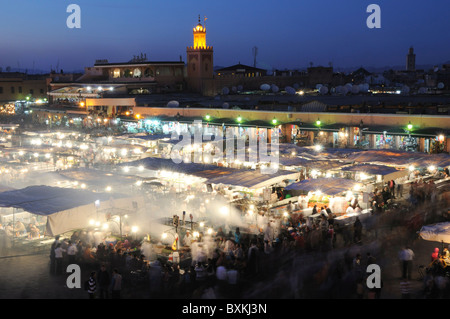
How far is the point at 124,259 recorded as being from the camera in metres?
12.4

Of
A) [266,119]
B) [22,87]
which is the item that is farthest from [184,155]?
[22,87]

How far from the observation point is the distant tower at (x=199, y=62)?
143ft

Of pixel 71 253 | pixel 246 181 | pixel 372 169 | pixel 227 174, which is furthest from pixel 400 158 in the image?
pixel 71 253

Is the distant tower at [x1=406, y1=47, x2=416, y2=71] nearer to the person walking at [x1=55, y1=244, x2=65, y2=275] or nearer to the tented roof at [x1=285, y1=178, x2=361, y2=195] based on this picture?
the tented roof at [x1=285, y1=178, x2=361, y2=195]

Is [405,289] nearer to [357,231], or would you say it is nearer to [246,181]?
[357,231]

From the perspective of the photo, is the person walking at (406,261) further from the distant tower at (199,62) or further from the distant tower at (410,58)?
the distant tower at (410,58)

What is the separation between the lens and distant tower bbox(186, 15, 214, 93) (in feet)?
143

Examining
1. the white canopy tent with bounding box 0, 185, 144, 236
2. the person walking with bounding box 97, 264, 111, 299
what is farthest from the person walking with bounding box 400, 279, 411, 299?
the white canopy tent with bounding box 0, 185, 144, 236

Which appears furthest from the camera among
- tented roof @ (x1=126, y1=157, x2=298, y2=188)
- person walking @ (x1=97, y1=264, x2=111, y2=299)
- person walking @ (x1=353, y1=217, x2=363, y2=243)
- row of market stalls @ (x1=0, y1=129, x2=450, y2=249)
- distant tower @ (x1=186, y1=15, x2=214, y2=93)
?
distant tower @ (x1=186, y1=15, x2=214, y2=93)

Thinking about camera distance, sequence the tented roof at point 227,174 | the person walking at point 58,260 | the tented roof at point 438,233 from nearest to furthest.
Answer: the tented roof at point 438,233
the person walking at point 58,260
the tented roof at point 227,174

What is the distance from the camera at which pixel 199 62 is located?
4369 centimetres

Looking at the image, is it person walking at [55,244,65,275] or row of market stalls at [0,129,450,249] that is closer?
person walking at [55,244,65,275]

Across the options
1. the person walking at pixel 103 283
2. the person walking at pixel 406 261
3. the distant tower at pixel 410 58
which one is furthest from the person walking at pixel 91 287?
the distant tower at pixel 410 58
